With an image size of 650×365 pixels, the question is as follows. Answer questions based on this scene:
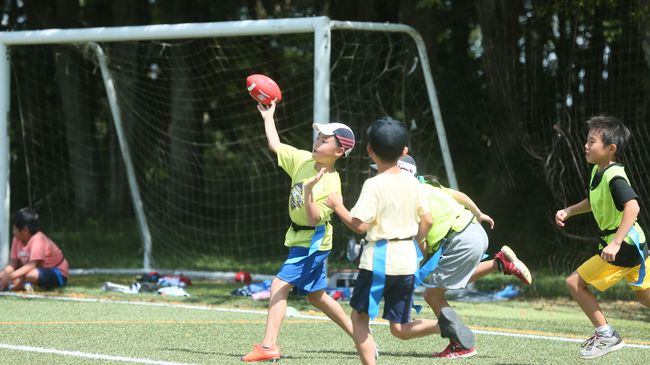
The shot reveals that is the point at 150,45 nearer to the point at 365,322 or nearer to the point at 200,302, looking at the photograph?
the point at 200,302

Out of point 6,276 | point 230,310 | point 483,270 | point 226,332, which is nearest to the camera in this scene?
point 483,270

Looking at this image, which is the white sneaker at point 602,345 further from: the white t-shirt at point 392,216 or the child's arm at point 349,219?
the child's arm at point 349,219

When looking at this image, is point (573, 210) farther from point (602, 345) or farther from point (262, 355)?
point (262, 355)

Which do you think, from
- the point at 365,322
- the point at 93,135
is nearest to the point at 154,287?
the point at 365,322

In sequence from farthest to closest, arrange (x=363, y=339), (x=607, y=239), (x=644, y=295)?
(x=644, y=295) < (x=607, y=239) < (x=363, y=339)

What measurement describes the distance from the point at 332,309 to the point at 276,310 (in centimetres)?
37

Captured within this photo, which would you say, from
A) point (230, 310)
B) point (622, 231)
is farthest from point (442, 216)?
point (230, 310)

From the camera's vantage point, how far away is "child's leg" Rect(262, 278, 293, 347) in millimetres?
6773

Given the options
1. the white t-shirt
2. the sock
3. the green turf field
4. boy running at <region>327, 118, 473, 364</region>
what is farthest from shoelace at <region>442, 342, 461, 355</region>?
the white t-shirt

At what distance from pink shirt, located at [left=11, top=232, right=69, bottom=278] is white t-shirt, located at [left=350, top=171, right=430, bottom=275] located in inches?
271

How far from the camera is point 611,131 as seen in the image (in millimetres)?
6758

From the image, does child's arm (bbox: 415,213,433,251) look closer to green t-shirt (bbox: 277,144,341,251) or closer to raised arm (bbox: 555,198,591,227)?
green t-shirt (bbox: 277,144,341,251)

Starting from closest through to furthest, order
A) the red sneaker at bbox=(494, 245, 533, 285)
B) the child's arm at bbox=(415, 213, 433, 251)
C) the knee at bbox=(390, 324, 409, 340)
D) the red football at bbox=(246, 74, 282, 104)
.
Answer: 1. the child's arm at bbox=(415, 213, 433, 251)
2. the knee at bbox=(390, 324, 409, 340)
3. the red sneaker at bbox=(494, 245, 533, 285)
4. the red football at bbox=(246, 74, 282, 104)

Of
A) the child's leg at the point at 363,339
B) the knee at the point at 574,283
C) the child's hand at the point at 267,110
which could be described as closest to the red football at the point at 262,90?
the child's hand at the point at 267,110
